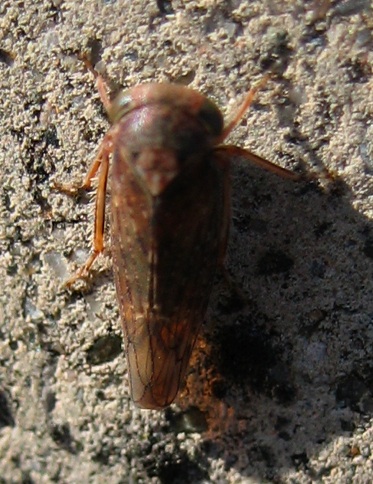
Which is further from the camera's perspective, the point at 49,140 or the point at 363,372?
the point at 49,140

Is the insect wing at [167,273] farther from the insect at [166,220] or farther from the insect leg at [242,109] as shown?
the insect leg at [242,109]

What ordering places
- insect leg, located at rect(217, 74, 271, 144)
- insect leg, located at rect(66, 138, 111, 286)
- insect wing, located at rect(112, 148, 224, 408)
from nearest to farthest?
insect wing, located at rect(112, 148, 224, 408) → insect leg, located at rect(217, 74, 271, 144) → insect leg, located at rect(66, 138, 111, 286)

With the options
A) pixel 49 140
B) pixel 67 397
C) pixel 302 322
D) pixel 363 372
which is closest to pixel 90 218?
pixel 49 140

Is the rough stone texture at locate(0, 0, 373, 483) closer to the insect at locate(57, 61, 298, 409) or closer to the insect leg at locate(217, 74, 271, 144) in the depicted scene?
the insect leg at locate(217, 74, 271, 144)

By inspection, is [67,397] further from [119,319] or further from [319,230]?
[319,230]

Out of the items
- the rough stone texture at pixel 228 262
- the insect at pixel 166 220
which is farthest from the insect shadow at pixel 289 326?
the insect at pixel 166 220

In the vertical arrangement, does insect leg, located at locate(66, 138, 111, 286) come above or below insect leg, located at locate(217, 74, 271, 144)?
below

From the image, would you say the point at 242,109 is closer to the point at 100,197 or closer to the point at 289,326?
the point at 100,197

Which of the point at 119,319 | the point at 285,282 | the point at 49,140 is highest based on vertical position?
the point at 49,140

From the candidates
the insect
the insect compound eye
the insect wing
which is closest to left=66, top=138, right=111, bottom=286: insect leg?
the insect
